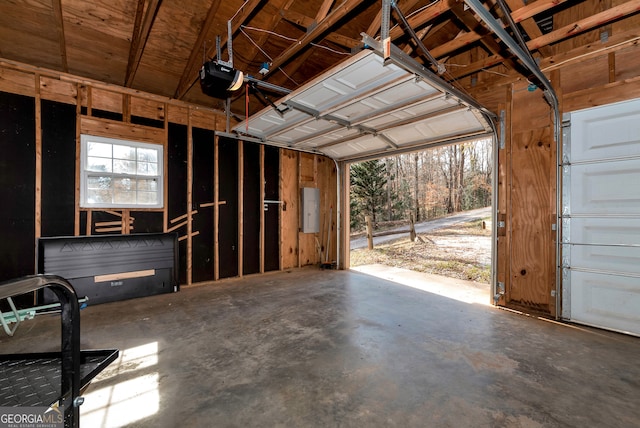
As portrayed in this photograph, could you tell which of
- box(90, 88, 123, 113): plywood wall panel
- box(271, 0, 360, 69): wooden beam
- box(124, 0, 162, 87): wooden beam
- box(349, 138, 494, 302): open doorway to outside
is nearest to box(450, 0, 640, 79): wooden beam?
box(349, 138, 494, 302): open doorway to outside

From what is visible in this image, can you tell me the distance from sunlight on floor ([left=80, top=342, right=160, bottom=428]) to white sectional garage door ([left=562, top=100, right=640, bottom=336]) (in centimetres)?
426

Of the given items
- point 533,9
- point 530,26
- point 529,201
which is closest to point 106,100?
point 533,9

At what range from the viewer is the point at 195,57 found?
3.89 metres

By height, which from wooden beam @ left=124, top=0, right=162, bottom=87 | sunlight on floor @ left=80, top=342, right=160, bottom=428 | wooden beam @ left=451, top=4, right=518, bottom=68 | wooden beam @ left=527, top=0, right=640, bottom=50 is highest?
wooden beam @ left=124, top=0, right=162, bottom=87

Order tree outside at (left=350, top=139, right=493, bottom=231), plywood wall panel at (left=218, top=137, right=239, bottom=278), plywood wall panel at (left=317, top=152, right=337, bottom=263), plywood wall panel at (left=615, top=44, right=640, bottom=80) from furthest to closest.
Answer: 1. tree outside at (left=350, top=139, right=493, bottom=231)
2. plywood wall panel at (left=317, top=152, right=337, bottom=263)
3. plywood wall panel at (left=218, top=137, right=239, bottom=278)
4. plywood wall panel at (left=615, top=44, right=640, bottom=80)

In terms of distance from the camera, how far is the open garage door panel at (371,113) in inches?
105

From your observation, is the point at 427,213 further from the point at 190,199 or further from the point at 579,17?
the point at 190,199

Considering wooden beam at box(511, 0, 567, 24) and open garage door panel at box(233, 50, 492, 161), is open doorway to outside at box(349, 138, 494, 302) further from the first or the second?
wooden beam at box(511, 0, 567, 24)

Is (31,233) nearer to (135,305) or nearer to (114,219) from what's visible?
(114,219)

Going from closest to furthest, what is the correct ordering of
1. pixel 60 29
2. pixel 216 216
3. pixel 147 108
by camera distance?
pixel 60 29 → pixel 147 108 → pixel 216 216

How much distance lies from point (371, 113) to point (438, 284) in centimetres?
320

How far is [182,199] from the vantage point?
4.77 m

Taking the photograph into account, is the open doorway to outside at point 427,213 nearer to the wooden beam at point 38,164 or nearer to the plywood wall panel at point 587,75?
the plywood wall panel at point 587,75

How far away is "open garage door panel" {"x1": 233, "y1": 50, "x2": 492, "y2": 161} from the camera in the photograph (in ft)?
8.76
